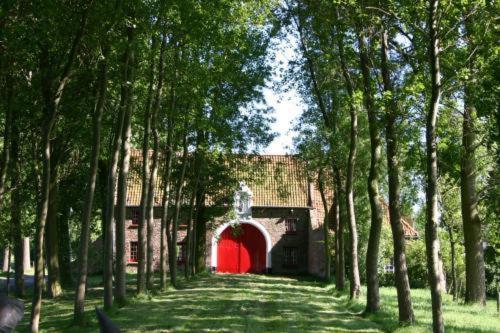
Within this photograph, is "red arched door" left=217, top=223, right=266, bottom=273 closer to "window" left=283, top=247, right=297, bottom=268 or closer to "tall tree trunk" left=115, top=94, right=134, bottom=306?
"window" left=283, top=247, right=297, bottom=268

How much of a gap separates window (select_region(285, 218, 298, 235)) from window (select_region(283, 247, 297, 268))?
143 cm

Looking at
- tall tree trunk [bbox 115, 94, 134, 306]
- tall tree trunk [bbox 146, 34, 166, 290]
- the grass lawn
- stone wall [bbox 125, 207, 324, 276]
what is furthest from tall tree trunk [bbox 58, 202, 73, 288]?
stone wall [bbox 125, 207, 324, 276]

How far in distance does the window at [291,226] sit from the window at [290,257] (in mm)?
1428

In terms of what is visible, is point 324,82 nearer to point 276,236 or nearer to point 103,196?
point 103,196

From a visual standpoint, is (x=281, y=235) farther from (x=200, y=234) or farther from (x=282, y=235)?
(x=200, y=234)

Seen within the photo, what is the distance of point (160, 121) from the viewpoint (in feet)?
91.3

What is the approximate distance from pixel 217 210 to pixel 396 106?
27.6 meters

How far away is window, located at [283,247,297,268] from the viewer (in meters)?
52.3

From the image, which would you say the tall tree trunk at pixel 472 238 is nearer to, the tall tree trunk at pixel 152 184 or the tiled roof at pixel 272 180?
the tiled roof at pixel 272 180

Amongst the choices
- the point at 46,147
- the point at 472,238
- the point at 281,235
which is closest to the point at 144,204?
the point at 46,147

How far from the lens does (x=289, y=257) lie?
2071 inches

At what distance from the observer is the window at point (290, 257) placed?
172ft

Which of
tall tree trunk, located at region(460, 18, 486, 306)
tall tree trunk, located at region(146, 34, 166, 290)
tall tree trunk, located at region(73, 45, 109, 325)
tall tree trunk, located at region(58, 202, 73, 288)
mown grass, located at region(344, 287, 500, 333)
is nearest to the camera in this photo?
mown grass, located at region(344, 287, 500, 333)

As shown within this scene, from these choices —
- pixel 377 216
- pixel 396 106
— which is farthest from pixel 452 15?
pixel 377 216
